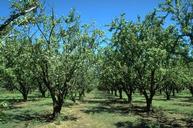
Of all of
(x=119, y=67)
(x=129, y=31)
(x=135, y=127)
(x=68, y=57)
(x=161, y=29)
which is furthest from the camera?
(x=119, y=67)

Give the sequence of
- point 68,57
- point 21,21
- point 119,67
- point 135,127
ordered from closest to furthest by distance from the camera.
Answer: point 21,21 → point 135,127 → point 68,57 → point 119,67

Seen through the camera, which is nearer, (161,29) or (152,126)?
(152,126)

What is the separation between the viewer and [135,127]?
3538cm

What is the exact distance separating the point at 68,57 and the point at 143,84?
16.8 m

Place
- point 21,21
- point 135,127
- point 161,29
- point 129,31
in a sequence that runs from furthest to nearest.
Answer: point 129,31
point 161,29
point 135,127
point 21,21

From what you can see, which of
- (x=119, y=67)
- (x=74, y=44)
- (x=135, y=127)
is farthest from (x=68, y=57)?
(x=119, y=67)

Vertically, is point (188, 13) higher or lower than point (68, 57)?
higher

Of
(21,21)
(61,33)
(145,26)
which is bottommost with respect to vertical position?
(21,21)

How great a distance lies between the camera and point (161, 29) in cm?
4769

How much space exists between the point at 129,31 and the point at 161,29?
5472mm

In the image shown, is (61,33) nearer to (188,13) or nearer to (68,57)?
(68,57)

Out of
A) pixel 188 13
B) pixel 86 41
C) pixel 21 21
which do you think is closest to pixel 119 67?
pixel 86 41

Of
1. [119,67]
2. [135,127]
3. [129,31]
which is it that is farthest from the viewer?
[119,67]

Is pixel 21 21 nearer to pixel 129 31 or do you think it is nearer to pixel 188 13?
pixel 188 13
